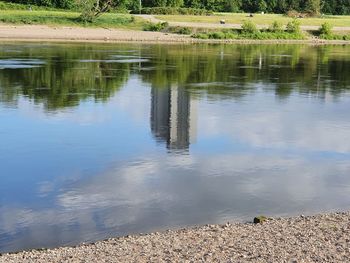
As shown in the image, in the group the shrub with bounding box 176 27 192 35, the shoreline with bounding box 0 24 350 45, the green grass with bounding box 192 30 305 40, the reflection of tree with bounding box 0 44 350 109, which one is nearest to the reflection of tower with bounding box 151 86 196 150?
the reflection of tree with bounding box 0 44 350 109

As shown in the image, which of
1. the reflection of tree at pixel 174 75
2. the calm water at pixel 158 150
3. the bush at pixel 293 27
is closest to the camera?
the calm water at pixel 158 150

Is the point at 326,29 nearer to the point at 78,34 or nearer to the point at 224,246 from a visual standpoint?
the point at 78,34

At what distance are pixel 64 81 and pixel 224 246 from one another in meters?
23.2

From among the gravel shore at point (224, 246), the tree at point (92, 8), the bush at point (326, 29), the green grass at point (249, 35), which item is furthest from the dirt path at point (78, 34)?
the gravel shore at point (224, 246)

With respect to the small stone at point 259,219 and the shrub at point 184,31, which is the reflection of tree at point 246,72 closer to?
the small stone at point 259,219

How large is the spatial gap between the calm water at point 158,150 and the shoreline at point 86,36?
28.8 m

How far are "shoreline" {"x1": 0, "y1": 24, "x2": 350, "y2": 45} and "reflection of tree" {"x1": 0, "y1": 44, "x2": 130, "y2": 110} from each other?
843 inches

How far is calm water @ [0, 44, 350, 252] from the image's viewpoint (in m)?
12.7

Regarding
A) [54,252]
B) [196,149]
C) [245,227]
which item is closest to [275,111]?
[196,149]

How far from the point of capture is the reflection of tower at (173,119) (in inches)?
799

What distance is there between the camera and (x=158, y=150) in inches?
729

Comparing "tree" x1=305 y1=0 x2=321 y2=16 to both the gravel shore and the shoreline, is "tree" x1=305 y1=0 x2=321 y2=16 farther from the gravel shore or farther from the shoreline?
the gravel shore

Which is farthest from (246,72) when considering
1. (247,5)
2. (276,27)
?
(247,5)

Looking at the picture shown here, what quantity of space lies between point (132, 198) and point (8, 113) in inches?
447
